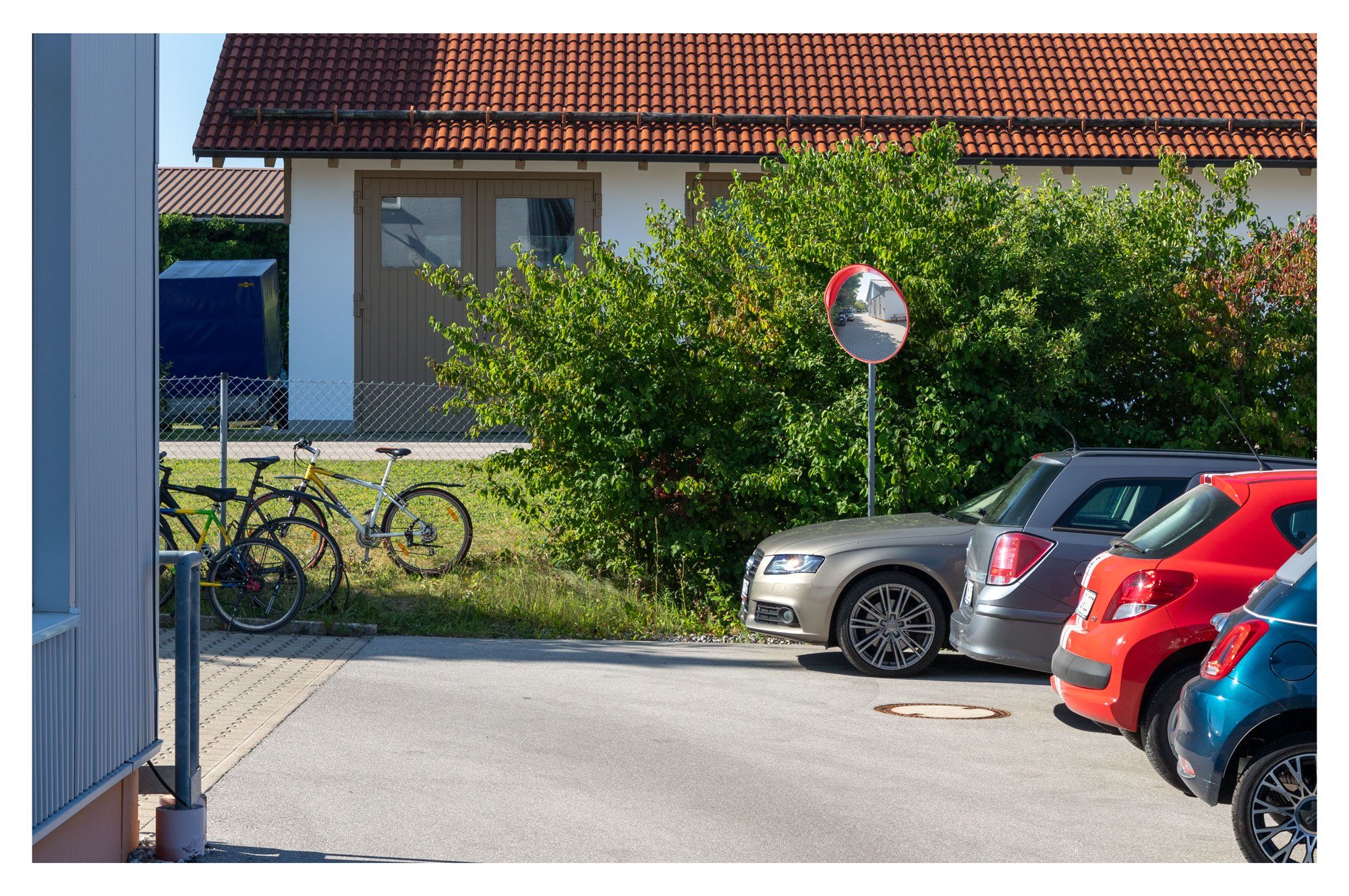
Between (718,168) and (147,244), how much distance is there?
1664 centimetres

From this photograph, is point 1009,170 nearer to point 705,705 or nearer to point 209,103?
point 705,705

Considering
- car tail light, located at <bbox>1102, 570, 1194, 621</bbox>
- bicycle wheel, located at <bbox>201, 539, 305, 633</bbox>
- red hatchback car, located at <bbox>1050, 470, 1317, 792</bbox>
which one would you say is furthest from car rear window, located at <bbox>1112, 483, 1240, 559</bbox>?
bicycle wheel, located at <bbox>201, 539, 305, 633</bbox>

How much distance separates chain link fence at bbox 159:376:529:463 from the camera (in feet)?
62.5

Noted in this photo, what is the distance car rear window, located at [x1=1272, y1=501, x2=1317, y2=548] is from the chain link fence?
40.9 ft

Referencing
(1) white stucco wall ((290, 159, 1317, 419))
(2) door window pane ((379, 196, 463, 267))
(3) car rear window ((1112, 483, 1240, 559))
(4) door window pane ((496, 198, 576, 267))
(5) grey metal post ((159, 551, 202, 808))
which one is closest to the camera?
(5) grey metal post ((159, 551, 202, 808))

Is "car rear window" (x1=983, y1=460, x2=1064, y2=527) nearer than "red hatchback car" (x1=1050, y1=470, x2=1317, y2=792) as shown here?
No

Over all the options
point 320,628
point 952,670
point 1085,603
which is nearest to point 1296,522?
point 1085,603

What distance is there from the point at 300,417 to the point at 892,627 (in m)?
13.9

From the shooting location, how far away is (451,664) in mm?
9945

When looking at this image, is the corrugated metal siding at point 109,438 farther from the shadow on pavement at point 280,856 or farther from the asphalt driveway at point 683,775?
the asphalt driveway at point 683,775

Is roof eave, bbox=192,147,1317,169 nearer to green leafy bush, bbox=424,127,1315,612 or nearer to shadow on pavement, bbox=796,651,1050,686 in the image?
green leafy bush, bbox=424,127,1315,612

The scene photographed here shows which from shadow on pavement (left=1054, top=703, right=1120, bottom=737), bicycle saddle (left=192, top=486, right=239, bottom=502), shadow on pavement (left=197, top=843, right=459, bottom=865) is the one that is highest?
bicycle saddle (left=192, top=486, right=239, bottom=502)

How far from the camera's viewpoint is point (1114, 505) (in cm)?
889

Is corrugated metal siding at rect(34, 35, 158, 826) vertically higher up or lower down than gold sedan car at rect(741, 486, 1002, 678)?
higher up
